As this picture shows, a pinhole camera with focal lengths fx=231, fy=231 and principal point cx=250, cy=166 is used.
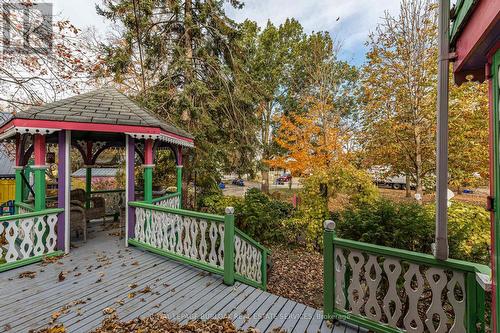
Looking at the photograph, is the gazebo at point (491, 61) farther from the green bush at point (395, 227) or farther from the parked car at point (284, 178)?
the parked car at point (284, 178)

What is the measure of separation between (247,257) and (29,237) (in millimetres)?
4128

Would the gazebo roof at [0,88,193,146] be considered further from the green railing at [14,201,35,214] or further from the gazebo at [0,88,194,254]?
the green railing at [14,201,35,214]

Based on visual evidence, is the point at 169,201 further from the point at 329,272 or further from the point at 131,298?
the point at 329,272

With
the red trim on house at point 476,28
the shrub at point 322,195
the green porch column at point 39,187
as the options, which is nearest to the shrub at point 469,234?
the shrub at point 322,195

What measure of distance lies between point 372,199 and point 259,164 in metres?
5.70

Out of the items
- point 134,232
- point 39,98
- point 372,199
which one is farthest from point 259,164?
point 39,98

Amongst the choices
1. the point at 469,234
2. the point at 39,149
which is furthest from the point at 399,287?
the point at 39,149

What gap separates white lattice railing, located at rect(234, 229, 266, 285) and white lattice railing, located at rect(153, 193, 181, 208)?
8.77 ft

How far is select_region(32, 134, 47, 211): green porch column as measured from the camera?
4.60 meters

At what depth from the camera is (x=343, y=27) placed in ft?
44.6

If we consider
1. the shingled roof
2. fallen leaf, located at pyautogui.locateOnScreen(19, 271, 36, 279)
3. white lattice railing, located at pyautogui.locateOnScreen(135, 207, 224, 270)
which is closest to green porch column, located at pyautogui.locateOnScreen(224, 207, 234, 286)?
white lattice railing, located at pyautogui.locateOnScreen(135, 207, 224, 270)

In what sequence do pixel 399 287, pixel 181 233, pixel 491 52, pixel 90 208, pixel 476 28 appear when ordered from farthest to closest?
pixel 90 208 → pixel 181 233 → pixel 399 287 → pixel 491 52 → pixel 476 28

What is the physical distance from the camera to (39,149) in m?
4.67

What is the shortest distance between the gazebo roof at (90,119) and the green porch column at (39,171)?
0.41 meters
